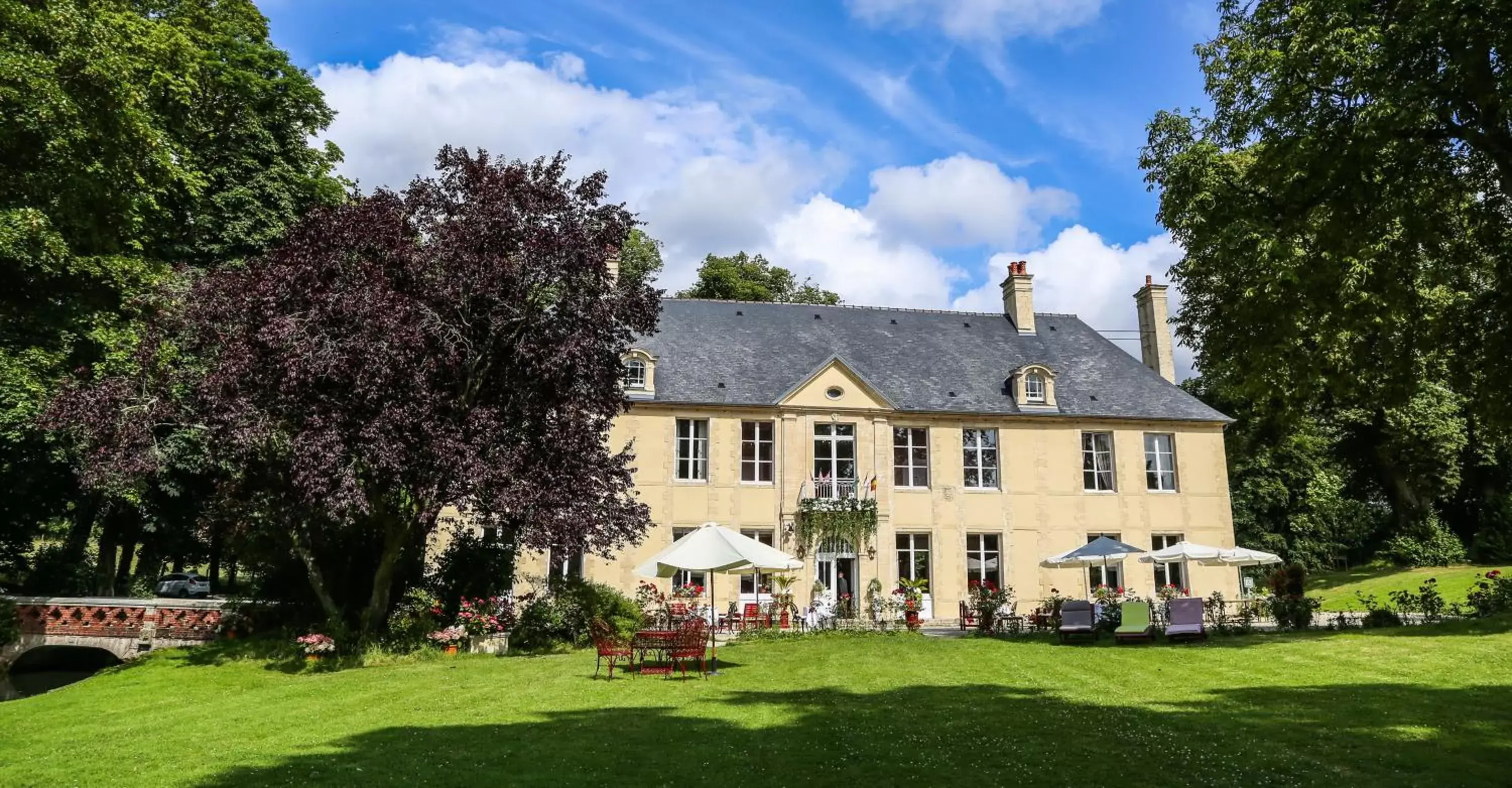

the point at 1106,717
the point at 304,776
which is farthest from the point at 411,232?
the point at 1106,717

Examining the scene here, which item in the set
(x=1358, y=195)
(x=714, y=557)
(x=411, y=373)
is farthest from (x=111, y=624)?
(x=1358, y=195)

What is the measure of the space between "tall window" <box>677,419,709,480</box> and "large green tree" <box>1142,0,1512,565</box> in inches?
561

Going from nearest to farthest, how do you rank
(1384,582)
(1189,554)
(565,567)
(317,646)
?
(317,646), (1189,554), (565,567), (1384,582)

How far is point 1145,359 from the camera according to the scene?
33750 millimetres

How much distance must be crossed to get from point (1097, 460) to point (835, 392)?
915 centimetres

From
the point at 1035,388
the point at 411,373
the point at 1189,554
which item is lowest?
the point at 1189,554

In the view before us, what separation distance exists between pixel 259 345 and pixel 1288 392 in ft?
65.3

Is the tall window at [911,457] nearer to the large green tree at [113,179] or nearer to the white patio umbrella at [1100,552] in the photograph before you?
the white patio umbrella at [1100,552]

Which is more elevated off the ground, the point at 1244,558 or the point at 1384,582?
the point at 1244,558

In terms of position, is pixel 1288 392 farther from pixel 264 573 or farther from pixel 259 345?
pixel 264 573

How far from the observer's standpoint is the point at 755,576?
27219 mm

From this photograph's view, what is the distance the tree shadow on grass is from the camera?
7.71m

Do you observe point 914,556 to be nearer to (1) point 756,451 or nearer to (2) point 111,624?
(1) point 756,451

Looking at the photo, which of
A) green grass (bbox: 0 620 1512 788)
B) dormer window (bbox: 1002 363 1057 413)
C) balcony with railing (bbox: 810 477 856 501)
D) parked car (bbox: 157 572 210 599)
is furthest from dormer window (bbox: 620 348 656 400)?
parked car (bbox: 157 572 210 599)
